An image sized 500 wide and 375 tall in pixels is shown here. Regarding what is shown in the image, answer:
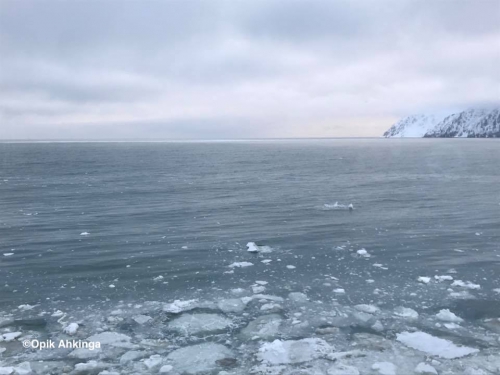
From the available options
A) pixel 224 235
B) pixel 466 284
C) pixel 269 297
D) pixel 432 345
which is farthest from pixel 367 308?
pixel 224 235

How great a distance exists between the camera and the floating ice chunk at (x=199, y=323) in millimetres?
11625

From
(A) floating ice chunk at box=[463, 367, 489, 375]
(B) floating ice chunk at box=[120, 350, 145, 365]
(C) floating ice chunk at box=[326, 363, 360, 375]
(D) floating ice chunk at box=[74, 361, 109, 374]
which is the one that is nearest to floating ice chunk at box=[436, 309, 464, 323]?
(A) floating ice chunk at box=[463, 367, 489, 375]

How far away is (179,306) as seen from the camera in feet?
43.4

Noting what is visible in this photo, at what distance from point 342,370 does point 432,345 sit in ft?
8.99

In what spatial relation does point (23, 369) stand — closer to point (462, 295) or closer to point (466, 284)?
point (462, 295)

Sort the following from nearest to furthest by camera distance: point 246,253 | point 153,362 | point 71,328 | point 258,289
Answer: point 153,362
point 71,328
point 258,289
point 246,253

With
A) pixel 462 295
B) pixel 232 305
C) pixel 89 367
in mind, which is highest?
pixel 462 295

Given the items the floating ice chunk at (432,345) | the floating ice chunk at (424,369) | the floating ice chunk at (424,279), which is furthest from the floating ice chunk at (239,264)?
the floating ice chunk at (424,369)

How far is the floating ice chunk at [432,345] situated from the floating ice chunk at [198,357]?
4573 mm

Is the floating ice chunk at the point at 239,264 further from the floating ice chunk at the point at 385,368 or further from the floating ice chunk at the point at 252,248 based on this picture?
the floating ice chunk at the point at 385,368

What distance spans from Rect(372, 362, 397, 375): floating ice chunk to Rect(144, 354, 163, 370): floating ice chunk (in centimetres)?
498

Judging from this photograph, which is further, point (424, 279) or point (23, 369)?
point (424, 279)

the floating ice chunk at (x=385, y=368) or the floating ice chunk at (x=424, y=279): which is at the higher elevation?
the floating ice chunk at (x=424, y=279)

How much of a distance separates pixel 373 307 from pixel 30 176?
50889 mm
